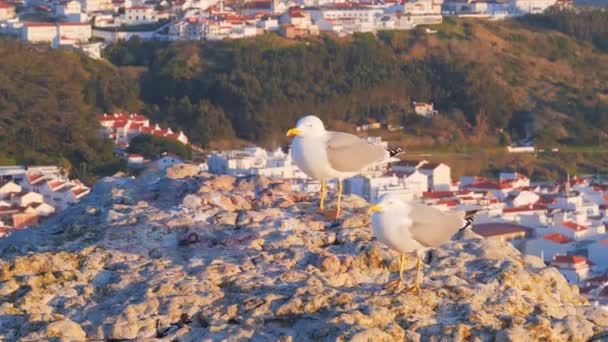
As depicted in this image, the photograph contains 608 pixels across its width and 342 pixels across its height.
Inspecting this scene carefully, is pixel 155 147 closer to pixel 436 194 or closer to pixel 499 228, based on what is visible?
pixel 436 194

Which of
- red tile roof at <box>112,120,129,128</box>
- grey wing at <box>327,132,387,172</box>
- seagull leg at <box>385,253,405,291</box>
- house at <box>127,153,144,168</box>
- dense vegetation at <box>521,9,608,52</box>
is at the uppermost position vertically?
grey wing at <box>327,132,387,172</box>

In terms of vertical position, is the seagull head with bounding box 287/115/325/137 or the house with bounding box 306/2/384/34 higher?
the seagull head with bounding box 287/115/325/137

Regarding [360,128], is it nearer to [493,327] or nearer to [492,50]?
[492,50]

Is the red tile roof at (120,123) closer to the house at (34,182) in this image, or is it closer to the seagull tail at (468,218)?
the house at (34,182)

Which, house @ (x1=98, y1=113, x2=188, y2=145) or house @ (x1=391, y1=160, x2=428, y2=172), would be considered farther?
house @ (x1=98, y1=113, x2=188, y2=145)

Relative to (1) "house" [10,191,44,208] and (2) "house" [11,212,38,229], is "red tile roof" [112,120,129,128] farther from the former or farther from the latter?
(2) "house" [11,212,38,229]

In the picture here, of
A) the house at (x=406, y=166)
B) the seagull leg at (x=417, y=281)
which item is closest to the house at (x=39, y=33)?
the house at (x=406, y=166)

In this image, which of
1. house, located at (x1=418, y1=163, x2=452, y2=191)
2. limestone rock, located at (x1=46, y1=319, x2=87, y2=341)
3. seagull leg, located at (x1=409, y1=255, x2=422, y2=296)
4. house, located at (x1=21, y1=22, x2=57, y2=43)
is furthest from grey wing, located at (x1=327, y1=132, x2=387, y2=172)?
house, located at (x1=21, y1=22, x2=57, y2=43)
